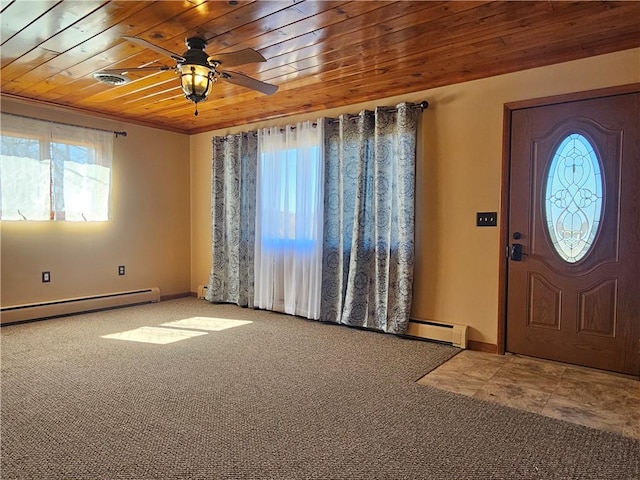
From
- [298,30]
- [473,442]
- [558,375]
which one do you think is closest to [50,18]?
[298,30]

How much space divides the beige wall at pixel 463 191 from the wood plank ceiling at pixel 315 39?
0.16 meters

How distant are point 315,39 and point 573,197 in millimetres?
2279

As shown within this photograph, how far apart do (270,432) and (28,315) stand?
3.63m

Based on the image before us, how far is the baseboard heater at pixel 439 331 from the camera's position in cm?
A: 371

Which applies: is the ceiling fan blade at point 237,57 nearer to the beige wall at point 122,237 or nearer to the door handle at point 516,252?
the door handle at point 516,252

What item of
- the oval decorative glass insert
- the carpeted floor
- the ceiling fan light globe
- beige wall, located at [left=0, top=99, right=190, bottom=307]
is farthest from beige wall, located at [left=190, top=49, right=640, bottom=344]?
beige wall, located at [left=0, top=99, right=190, bottom=307]

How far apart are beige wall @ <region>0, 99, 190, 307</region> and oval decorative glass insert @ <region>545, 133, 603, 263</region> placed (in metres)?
4.63

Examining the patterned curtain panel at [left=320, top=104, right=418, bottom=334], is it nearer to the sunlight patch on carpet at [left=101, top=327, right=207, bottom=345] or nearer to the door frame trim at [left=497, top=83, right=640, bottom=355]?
the door frame trim at [left=497, top=83, right=640, bottom=355]

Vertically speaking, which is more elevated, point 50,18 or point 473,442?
point 50,18

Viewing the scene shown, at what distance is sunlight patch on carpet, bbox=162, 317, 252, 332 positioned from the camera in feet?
14.1

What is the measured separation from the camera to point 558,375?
306cm

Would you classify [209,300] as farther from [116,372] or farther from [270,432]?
[270,432]

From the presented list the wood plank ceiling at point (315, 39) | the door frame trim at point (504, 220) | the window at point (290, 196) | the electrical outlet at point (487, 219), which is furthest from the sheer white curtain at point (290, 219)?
the door frame trim at point (504, 220)

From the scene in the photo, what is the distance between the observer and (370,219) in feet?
14.0
